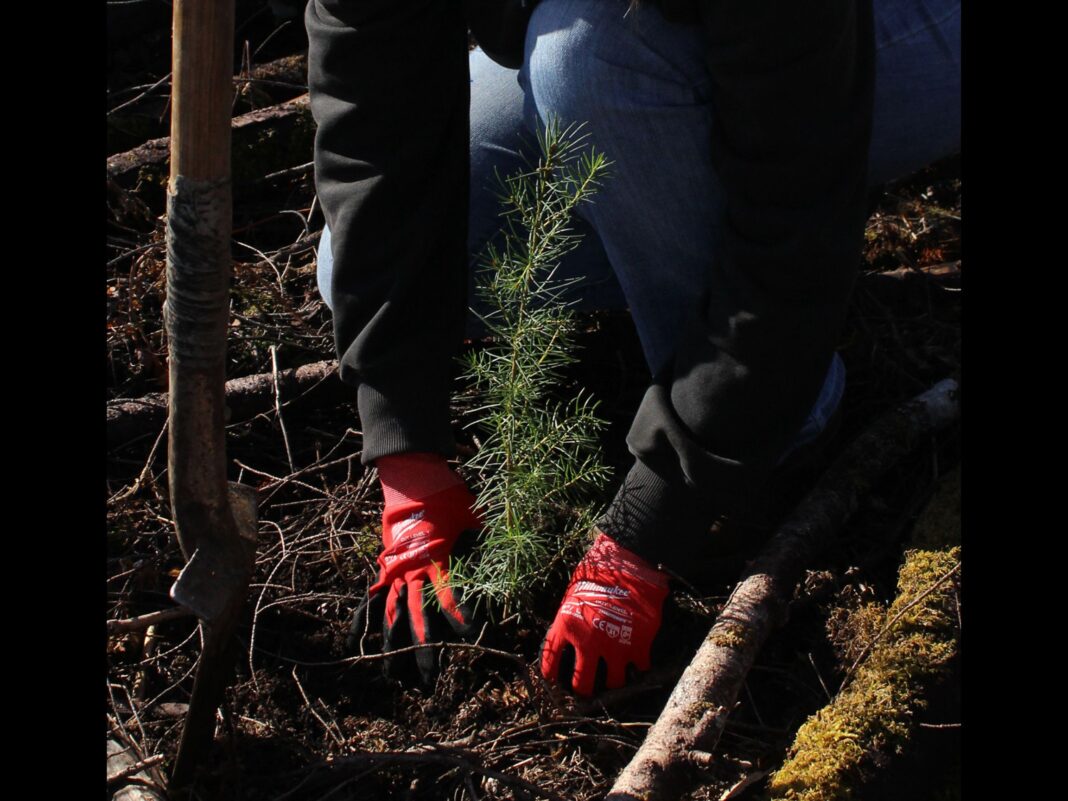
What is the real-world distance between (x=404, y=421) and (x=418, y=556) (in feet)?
0.87

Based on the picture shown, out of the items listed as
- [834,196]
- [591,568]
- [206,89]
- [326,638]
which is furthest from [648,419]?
[206,89]

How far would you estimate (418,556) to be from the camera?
81.4 inches

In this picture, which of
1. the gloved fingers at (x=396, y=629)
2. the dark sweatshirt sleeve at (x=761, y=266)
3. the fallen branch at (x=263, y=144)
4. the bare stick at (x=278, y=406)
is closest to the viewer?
the dark sweatshirt sleeve at (x=761, y=266)

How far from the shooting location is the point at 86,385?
158cm

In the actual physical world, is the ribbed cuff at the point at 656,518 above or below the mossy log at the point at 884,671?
above

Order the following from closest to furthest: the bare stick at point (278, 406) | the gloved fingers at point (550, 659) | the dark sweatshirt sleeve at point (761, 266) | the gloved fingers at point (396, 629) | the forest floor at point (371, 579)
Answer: the dark sweatshirt sleeve at point (761, 266) < the forest floor at point (371, 579) < the gloved fingers at point (550, 659) < the gloved fingers at point (396, 629) < the bare stick at point (278, 406)

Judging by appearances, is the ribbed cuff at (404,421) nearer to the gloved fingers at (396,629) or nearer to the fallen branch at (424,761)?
the gloved fingers at (396,629)

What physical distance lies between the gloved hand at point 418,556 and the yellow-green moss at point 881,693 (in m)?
0.66

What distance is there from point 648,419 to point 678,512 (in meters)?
0.18

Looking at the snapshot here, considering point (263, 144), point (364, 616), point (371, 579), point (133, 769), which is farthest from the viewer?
point (263, 144)

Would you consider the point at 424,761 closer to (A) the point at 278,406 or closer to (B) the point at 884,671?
(B) the point at 884,671

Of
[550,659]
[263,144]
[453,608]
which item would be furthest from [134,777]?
[263,144]

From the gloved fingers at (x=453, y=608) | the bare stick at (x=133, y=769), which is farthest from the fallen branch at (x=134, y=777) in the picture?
the gloved fingers at (x=453, y=608)

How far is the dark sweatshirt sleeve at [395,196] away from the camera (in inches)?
76.8
